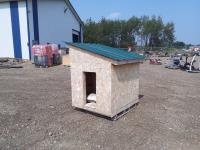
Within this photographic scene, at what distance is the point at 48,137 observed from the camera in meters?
4.07

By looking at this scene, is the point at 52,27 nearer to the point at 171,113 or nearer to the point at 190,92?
the point at 190,92

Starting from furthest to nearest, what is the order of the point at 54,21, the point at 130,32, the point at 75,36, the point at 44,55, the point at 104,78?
1. the point at 130,32
2. the point at 75,36
3. the point at 54,21
4. the point at 44,55
5. the point at 104,78

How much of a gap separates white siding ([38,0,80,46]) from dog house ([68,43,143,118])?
1492cm

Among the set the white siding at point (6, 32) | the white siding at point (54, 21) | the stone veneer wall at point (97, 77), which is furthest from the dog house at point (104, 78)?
the white siding at point (6, 32)

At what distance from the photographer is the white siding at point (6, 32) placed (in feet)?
61.4

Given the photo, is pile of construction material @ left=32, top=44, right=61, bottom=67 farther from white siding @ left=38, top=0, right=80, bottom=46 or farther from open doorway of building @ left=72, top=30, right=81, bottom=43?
open doorway of building @ left=72, top=30, right=81, bottom=43

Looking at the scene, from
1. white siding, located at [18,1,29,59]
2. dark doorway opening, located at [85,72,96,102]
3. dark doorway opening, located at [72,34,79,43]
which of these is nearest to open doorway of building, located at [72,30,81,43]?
dark doorway opening, located at [72,34,79,43]

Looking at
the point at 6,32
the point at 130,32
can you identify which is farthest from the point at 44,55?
the point at 130,32

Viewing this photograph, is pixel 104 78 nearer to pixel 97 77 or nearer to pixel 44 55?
pixel 97 77

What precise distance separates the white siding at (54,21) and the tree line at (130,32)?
18.4m

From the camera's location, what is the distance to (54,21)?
69.9 ft

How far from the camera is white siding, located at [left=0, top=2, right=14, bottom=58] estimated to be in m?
18.7

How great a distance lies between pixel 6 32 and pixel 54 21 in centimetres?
450

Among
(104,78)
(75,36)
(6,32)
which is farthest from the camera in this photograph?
(75,36)
